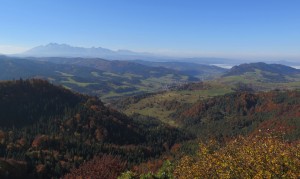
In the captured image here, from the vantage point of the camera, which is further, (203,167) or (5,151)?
(5,151)

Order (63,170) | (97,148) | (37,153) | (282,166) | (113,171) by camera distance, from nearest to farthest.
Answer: (282,166) < (113,171) < (63,170) < (37,153) < (97,148)

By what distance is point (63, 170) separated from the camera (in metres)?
131

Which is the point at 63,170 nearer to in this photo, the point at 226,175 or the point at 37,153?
the point at 37,153

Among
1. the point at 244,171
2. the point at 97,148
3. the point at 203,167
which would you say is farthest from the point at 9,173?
the point at 244,171

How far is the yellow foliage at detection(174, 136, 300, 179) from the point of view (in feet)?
127

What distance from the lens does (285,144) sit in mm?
44281

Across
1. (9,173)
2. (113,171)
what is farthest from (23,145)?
(113,171)

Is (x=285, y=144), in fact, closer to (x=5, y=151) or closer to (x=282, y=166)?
(x=282, y=166)

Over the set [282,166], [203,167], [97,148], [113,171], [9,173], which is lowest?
[97,148]

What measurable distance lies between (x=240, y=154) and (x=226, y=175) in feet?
14.5

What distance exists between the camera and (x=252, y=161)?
40375 millimetres

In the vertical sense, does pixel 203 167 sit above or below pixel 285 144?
below

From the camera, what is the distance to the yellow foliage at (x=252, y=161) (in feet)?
127

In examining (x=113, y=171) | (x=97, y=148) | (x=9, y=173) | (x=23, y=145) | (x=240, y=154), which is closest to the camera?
(x=240, y=154)
